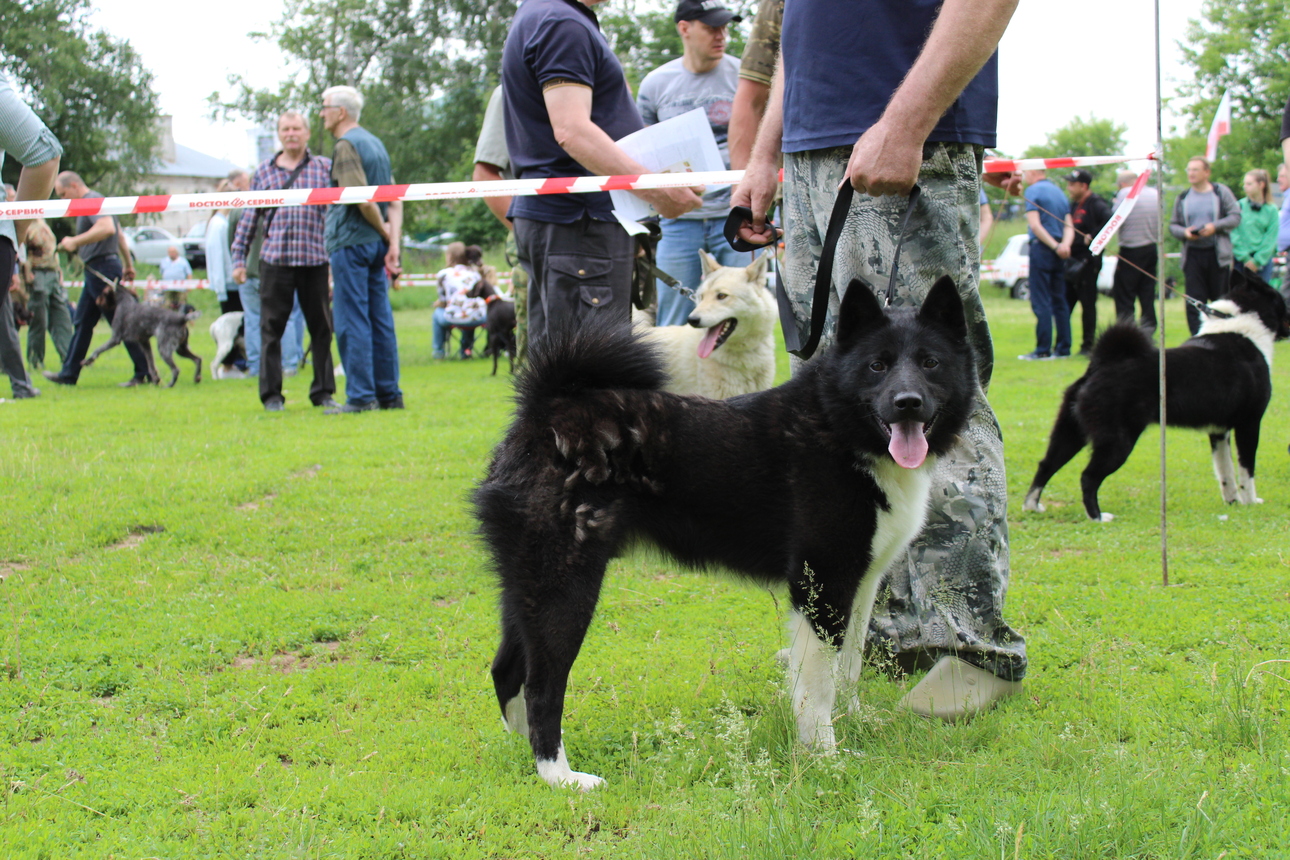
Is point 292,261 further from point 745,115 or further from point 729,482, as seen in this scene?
point 729,482

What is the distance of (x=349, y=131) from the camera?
25.6 feet

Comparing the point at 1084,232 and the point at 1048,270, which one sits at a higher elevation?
the point at 1084,232

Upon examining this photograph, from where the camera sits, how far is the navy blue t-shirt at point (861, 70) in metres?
2.47

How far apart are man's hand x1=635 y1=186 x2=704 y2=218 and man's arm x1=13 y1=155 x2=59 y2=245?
2.58 metres

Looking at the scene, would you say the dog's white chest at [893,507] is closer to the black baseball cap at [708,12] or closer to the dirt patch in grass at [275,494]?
the dirt patch in grass at [275,494]

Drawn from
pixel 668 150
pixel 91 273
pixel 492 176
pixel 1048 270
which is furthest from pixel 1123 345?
pixel 91 273

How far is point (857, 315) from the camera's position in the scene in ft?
7.80

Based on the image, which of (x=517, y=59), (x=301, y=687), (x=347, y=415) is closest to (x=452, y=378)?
(x=347, y=415)

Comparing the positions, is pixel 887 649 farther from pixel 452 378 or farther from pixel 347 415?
pixel 452 378

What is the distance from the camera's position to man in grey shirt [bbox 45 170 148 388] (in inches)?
409

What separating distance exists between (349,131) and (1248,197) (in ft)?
34.2

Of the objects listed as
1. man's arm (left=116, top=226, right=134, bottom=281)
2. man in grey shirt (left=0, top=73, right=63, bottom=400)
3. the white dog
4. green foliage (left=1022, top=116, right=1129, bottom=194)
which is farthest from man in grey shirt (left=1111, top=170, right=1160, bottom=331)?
green foliage (left=1022, top=116, right=1129, bottom=194)

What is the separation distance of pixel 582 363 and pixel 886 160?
88cm

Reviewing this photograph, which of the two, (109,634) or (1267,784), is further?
(109,634)
